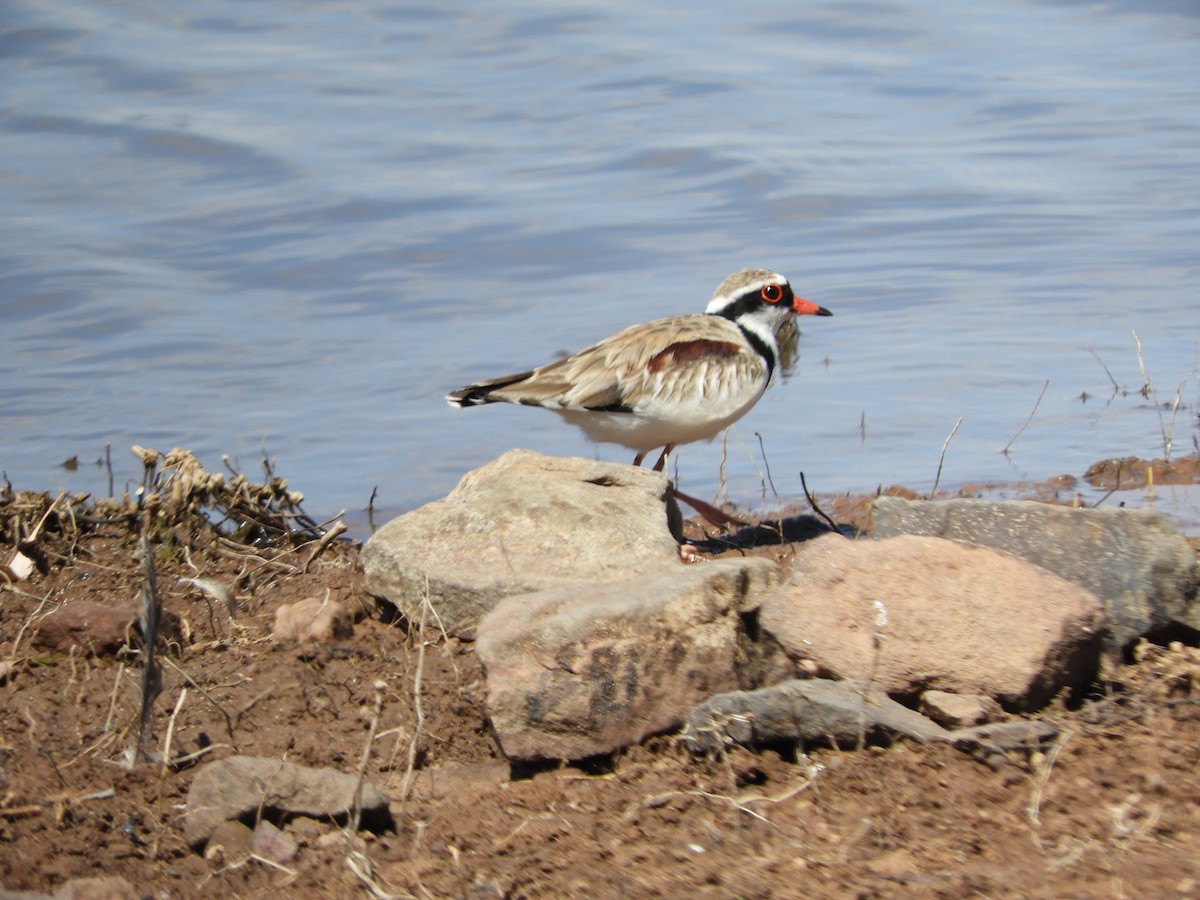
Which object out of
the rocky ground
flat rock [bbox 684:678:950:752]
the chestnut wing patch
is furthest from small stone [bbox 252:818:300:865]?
the chestnut wing patch

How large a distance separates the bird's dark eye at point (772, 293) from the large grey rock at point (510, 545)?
2.53m

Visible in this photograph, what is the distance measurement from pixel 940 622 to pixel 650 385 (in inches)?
117

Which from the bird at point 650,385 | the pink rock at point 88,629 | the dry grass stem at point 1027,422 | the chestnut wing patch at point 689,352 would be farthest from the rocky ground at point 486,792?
the dry grass stem at point 1027,422

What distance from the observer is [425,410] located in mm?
9625

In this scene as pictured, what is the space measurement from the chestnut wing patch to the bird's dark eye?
2.08ft

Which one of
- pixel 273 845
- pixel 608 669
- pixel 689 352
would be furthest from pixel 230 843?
pixel 689 352

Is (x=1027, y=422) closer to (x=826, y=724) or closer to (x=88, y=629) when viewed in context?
(x=826, y=724)

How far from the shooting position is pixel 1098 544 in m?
4.62

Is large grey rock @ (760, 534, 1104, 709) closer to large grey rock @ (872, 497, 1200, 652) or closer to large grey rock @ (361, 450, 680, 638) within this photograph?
large grey rock @ (872, 497, 1200, 652)

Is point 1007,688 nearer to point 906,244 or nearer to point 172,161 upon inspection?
point 906,244

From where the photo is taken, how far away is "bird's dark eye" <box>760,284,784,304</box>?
769 centimetres

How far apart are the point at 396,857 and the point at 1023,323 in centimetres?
821

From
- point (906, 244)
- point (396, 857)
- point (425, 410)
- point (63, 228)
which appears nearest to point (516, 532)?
point (396, 857)

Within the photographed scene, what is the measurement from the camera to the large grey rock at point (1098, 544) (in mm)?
4461
